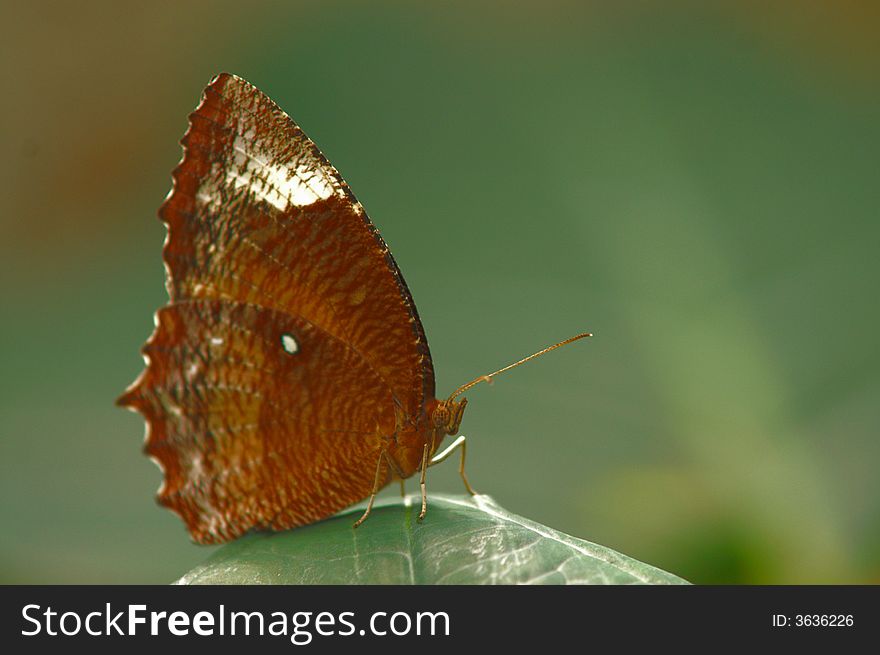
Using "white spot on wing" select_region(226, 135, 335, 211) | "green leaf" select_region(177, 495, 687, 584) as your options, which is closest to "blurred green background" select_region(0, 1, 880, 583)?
"green leaf" select_region(177, 495, 687, 584)

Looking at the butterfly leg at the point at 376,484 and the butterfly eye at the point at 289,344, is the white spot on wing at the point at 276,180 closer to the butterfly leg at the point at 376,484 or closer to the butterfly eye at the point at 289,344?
the butterfly eye at the point at 289,344

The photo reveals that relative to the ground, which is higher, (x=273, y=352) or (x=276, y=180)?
(x=276, y=180)

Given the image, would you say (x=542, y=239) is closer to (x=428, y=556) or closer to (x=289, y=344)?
(x=289, y=344)

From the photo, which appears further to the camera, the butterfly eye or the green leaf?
the butterfly eye

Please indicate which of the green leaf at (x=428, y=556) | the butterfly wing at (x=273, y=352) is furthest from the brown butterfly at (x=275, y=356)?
the green leaf at (x=428, y=556)

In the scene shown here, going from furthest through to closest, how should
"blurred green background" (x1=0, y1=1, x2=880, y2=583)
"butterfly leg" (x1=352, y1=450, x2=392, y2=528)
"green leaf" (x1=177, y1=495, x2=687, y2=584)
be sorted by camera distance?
1. "blurred green background" (x1=0, y1=1, x2=880, y2=583)
2. "butterfly leg" (x1=352, y1=450, x2=392, y2=528)
3. "green leaf" (x1=177, y1=495, x2=687, y2=584)

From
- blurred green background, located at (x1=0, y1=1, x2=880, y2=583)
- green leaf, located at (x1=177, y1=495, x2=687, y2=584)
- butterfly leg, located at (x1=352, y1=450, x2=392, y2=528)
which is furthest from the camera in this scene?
blurred green background, located at (x1=0, y1=1, x2=880, y2=583)

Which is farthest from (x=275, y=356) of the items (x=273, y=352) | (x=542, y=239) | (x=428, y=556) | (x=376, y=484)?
(x=542, y=239)

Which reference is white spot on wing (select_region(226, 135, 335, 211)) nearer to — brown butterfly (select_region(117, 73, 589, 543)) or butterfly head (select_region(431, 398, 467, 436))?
brown butterfly (select_region(117, 73, 589, 543))
